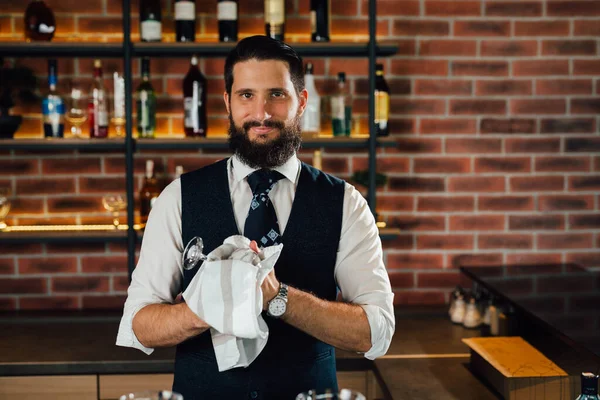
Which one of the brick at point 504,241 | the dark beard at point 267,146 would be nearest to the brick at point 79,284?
the dark beard at point 267,146

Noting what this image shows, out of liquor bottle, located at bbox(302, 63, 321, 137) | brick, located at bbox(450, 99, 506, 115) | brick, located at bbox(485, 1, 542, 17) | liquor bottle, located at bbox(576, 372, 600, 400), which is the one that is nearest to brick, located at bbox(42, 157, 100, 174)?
liquor bottle, located at bbox(302, 63, 321, 137)

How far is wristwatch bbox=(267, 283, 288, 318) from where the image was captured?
132 cm

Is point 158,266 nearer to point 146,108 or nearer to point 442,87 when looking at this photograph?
point 146,108

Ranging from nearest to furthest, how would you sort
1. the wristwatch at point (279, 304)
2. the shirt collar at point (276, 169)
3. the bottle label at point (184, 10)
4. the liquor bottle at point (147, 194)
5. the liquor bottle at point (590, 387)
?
the liquor bottle at point (590, 387), the wristwatch at point (279, 304), the shirt collar at point (276, 169), the bottle label at point (184, 10), the liquor bottle at point (147, 194)

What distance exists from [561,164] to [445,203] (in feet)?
1.55

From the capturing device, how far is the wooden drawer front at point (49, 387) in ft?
6.97

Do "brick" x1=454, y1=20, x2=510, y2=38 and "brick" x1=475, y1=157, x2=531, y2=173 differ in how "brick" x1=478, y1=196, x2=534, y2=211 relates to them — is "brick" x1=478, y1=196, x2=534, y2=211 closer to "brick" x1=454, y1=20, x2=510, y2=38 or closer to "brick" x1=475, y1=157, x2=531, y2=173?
"brick" x1=475, y1=157, x2=531, y2=173

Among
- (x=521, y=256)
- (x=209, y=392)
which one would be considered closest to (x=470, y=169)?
(x=521, y=256)

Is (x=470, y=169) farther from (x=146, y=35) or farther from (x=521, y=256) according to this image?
(x=146, y=35)

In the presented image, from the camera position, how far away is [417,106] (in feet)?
8.75

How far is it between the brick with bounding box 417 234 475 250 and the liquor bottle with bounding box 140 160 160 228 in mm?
1012

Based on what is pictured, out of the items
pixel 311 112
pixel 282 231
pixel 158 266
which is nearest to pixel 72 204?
pixel 311 112

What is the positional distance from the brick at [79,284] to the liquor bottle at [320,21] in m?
1.20

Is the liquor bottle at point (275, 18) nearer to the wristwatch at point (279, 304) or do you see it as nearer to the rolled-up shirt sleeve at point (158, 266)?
the rolled-up shirt sleeve at point (158, 266)
